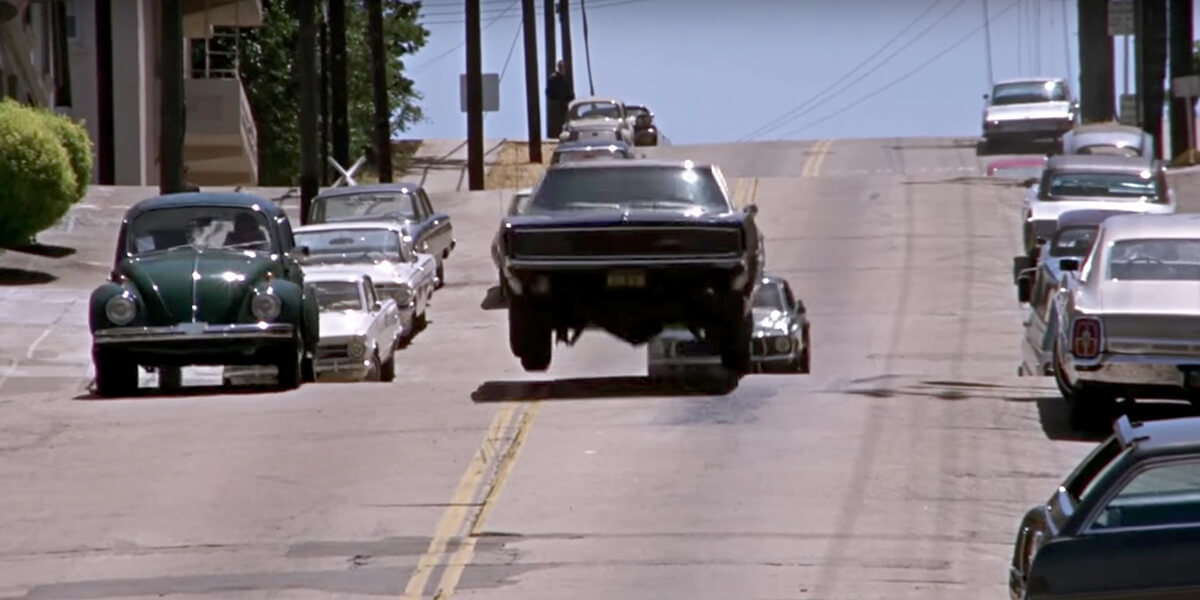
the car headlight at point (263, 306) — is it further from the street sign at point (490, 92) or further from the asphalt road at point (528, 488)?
the street sign at point (490, 92)

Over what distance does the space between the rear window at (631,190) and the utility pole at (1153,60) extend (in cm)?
3045

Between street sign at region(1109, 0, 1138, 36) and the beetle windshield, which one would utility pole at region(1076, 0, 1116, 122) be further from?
the beetle windshield

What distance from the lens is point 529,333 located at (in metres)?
18.0

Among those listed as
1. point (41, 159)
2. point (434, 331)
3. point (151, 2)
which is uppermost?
point (151, 2)

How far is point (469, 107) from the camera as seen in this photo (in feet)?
161

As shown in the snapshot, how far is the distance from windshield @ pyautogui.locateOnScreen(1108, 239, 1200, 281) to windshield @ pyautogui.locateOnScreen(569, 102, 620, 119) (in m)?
42.4

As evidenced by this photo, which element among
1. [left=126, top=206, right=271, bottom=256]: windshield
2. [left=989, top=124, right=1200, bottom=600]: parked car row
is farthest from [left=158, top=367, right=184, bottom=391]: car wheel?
[left=989, top=124, right=1200, bottom=600]: parked car row

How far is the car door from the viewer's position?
924 cm

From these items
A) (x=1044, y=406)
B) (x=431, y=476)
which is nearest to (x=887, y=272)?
(x=1044, y=406)

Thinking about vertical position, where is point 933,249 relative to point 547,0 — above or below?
below

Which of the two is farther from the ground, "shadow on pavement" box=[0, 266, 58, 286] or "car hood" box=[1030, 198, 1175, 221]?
"car hood" box=[1030, 198, 1175, 221]

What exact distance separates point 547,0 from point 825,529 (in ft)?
189

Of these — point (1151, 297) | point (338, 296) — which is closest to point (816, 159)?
point (338, 296)

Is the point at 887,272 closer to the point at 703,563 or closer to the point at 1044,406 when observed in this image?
the point at 1044,406
